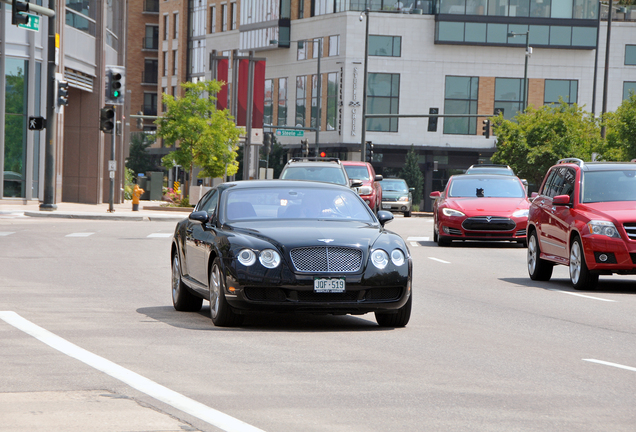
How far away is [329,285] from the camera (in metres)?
10.0

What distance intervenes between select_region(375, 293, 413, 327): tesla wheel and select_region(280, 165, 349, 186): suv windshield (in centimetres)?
1896

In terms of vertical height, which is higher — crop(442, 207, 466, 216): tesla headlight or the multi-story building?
the multi-story building

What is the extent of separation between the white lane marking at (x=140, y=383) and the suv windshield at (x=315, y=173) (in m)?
19.5

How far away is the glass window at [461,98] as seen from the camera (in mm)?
78188

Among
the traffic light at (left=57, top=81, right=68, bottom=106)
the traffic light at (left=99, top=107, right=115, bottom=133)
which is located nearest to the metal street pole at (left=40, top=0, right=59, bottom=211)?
the traffic light at (left=57, top=81, right=68, bottom=106)

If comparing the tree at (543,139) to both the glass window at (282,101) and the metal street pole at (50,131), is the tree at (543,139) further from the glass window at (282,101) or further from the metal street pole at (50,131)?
the metal street pole at (50,131)

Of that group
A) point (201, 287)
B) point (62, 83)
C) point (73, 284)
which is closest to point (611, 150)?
point (62, 83)

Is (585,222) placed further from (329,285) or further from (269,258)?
(269,258)

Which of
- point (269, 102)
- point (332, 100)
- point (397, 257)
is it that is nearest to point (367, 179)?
point (397, 257)

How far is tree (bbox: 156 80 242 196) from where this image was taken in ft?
155

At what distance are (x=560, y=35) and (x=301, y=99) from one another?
18.8 meters

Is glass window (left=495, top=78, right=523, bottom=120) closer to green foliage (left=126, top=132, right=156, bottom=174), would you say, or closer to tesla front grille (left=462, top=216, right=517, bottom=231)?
green foliage (left=126, top=132, right=156, bottom=174)

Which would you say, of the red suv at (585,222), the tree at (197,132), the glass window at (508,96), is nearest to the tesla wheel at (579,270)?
the red suv at (585,222)

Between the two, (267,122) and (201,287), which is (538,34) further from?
(201,287)
